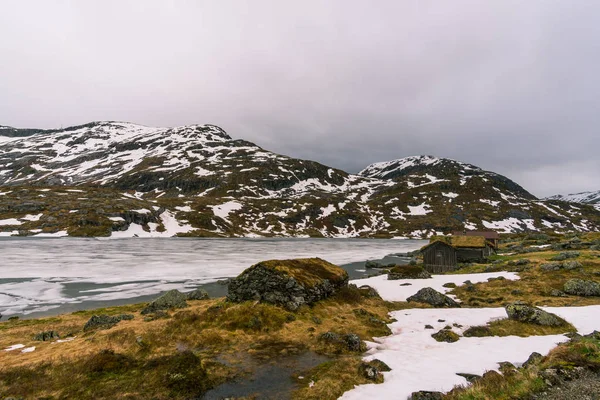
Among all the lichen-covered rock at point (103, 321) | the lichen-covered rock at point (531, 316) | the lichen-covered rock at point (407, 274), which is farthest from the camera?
the lichen-covered rock at point (407, 274)

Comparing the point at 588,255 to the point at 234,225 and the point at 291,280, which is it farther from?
the point at 234,225

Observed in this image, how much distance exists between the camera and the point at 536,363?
12336 mm

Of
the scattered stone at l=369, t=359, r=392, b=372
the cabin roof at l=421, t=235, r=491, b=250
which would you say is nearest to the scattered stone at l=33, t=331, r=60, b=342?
the scattered stone at l=369, t=359, r=392, b=372

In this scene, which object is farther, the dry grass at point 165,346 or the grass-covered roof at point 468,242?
the grass-covered roof at point 468,242

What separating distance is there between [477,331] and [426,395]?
10227 millimetres

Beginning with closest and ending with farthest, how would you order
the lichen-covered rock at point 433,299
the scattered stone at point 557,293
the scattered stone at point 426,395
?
the scattered stone at point 426,395 < the lichen-covered rock at point 433,299 < the scattered stone at point 557,293

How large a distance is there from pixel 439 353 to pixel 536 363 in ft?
14.3

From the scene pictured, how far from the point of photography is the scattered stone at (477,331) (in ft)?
60.7

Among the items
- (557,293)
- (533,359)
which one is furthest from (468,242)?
(533,359)

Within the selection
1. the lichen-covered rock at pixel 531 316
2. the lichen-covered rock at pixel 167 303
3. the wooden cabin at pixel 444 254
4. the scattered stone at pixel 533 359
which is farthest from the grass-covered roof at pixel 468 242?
the lichen-covered rock at pixel 167 303

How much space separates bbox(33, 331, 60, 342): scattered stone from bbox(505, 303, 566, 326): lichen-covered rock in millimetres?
30235

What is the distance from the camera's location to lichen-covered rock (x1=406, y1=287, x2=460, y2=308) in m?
26.9

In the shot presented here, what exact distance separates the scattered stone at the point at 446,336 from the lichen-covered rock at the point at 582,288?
58.6 feet

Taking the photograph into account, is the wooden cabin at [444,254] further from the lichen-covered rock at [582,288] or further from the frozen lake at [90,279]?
the lichen-covered rock at [582,288]
